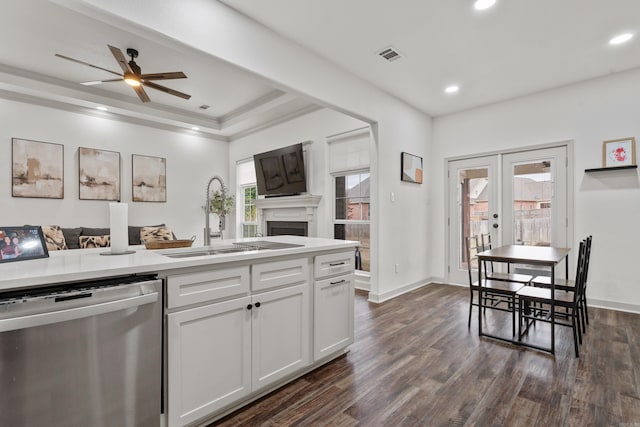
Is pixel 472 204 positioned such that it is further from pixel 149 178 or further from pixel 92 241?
pixel 92 241

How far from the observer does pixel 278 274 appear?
1917 mm

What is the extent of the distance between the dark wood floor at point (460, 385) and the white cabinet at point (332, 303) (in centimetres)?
18

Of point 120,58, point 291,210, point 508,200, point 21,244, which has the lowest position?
point 21,244

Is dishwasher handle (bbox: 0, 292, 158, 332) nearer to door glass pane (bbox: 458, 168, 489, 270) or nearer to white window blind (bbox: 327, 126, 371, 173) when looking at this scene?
white window blind (bbox: 327, 126, 371, 173)

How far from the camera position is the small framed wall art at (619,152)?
3365 millimetres

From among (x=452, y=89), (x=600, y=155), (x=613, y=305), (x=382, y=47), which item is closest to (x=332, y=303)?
(x=382, y=47)

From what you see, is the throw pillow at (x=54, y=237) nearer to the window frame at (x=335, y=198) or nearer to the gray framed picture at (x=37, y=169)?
the gray framed picture at (x=37, y=169)

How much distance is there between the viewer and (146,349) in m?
1.36

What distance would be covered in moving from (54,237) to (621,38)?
23.8 ft

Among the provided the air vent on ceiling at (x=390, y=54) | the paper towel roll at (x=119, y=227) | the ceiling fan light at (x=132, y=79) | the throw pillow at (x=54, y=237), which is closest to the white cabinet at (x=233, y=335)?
the paper towel roll at (x=119, y=227)

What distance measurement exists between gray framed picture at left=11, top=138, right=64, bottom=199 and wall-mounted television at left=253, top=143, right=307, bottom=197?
3111 mm

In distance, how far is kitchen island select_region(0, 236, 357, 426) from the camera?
1.42 meters

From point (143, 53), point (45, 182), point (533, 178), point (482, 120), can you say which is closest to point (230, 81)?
point (143, 53)

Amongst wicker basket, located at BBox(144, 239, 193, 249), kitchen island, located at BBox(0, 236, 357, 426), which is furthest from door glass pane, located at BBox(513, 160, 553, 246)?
wicker basket, located at BBox(144, 239, 193, 249)
